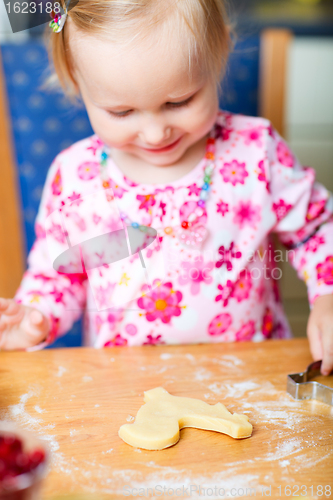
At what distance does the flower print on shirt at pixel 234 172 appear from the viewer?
2.88ft

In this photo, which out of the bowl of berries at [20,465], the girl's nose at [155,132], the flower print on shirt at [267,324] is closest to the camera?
the bowl of berries at [20,465]

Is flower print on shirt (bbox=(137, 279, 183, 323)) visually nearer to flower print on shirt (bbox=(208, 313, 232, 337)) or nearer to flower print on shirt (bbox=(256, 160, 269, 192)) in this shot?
flower print on shirt (bbox=(208, 313, 232, 337))

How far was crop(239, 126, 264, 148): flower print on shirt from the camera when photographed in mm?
899

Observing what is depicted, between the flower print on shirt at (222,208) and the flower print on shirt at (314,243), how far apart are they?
0.17 metres

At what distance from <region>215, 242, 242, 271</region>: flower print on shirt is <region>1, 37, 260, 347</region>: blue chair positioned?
433 millimetres

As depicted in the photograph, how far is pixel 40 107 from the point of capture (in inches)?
43.8

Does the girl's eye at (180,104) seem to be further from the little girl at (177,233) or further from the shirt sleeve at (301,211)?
the shirt sleeve at (301,211)

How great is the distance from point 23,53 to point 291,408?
95 cm

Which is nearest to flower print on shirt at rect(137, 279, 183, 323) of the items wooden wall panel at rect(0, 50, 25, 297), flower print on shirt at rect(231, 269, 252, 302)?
flower print on shirt at rect(231, 269, 252, 302)

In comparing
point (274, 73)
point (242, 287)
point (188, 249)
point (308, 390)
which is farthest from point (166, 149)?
point (274, 73)

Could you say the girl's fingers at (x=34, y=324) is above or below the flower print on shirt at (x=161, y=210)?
A: below

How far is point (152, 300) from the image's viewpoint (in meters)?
0.87

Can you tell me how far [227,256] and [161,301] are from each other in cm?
15

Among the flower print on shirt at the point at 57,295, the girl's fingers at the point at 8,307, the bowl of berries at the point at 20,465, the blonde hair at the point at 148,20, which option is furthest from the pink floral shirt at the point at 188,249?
the bowl of berries at the point at 20,465
